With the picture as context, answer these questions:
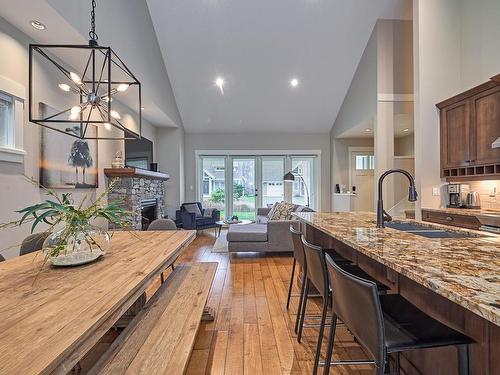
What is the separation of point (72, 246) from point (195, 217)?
4873 mm

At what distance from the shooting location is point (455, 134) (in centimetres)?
375

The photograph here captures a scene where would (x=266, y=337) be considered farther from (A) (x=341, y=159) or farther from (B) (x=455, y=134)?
(A) (x=341, y=159)

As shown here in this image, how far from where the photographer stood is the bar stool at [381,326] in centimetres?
99

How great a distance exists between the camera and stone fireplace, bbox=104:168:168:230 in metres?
4.91

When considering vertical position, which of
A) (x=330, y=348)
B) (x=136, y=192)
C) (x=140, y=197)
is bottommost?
(x=330, y=348)

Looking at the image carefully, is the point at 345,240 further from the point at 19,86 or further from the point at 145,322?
the point at 19,86

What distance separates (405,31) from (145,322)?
20.5 ft

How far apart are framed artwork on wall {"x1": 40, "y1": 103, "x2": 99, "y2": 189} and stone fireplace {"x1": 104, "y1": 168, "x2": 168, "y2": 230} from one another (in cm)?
45

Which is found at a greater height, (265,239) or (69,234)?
(69,234)

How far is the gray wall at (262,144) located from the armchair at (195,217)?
1183mm

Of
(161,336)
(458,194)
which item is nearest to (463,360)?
(161,336)

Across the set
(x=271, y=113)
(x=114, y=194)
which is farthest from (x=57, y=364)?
(x=271, y=113)

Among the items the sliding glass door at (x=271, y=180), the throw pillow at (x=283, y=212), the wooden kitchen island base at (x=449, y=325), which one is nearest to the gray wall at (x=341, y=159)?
the sliding glass door at (x=271, y=180)

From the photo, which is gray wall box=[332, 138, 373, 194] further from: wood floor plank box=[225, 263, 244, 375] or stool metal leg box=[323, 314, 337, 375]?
stool metal leg box=[323, 314, 337, 375]
